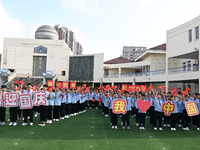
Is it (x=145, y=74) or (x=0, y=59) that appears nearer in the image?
(x=145, y=74)

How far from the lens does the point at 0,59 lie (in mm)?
36531

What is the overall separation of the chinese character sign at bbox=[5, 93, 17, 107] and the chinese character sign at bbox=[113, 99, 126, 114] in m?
4.08

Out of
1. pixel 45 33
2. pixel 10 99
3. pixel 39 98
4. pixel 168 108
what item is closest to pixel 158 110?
pixel 168 108

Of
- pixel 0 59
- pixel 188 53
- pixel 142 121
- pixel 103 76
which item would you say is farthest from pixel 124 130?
pixel 0 59

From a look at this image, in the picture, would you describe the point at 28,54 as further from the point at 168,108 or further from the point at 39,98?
the point at 168,108

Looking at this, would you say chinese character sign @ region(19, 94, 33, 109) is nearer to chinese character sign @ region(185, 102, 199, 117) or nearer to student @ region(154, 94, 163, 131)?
student @ region(154, 94, 163, 131)

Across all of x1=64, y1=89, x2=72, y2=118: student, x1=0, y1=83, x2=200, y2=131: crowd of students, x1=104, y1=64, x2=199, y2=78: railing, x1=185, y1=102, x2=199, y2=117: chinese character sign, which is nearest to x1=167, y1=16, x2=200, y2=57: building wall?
x1=104, y1=64, x2=199, y2=78: railing

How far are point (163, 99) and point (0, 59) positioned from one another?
3585 cm

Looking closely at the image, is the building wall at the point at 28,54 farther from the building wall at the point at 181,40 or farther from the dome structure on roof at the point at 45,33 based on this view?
the building wall at the point at 181,40

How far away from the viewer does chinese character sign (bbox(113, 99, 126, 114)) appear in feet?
24.8

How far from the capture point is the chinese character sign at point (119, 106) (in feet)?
24.8

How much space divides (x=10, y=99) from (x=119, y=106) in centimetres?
446

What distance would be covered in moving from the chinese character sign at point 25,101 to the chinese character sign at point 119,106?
3.37 metres

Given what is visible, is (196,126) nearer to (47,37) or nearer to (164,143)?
(164,143)
